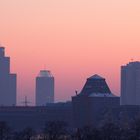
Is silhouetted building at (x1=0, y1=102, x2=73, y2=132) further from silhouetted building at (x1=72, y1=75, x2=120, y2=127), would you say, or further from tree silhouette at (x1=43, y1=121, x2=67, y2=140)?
tree silhouette at (x1=43, y1=121, x2=67, y2=140)

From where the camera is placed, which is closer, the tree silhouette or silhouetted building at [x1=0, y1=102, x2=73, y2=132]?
the tree silhouette

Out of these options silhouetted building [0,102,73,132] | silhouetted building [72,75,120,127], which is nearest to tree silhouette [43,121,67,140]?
silhouetted building [72,75,120,127]

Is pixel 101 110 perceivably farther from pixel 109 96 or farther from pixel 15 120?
pixel 15 120

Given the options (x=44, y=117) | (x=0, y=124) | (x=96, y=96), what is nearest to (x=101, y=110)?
(x=96, y=96)

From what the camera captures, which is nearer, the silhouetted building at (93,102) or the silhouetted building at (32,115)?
the silhouetted building at (93,102)

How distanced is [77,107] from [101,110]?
16.5ft

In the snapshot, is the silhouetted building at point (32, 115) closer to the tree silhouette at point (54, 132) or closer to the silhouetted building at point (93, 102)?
the silhouetted building at point (93, 102)

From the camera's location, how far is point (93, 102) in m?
156

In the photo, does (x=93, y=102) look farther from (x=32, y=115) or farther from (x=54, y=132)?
(x=54, y=132)

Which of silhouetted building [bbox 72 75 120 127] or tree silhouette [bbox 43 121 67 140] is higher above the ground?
silhouetted building [bbox 72 75 120 127]

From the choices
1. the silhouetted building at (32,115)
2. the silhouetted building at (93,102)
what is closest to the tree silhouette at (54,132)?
the silhouetted building at (93,102)

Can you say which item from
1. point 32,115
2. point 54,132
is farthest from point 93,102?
point 54,132

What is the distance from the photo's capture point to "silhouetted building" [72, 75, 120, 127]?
155 meters

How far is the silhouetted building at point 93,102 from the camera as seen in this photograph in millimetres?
154975
